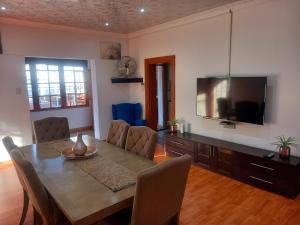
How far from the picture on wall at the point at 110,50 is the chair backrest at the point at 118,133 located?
2815 mm

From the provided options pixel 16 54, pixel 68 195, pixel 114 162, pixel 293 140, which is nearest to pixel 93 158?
pixel 114 162

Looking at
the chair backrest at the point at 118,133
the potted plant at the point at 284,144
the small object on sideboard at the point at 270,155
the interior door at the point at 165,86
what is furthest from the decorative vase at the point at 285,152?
the interior door at the point at 165,86

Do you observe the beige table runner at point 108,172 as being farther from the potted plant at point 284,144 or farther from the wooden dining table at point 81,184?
the potted plant at point 284,144

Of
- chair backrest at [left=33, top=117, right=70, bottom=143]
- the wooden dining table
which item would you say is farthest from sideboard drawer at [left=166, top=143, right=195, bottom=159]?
chair backrest at [left=33, top=117, right=70, bottom=143]

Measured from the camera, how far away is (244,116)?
331 cm

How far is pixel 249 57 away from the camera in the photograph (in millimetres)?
3334

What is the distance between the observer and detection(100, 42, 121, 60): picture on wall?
17.2 ft

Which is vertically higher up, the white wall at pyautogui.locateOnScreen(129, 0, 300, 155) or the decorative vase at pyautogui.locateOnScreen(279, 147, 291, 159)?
the white wall at pyautogui.locateOnScreen(129, 0, 300, 155)

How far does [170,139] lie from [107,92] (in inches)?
84.0

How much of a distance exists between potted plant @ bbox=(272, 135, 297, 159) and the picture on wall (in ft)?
13.0

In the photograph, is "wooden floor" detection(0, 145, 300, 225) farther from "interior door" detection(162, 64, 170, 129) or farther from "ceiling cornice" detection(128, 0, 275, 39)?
"interior door" detection(162, 64, 170, 129)

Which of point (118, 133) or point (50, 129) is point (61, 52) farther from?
point (118, 133)

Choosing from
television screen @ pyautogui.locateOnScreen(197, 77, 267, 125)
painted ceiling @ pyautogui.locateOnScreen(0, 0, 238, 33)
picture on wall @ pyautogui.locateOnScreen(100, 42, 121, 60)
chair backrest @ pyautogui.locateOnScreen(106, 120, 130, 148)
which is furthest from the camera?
picture on wall @ pyautogui.locateOnScreen(100, 42, 121, 60)

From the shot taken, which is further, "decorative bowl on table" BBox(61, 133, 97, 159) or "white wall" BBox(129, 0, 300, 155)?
"white wall" BBox(129, 0, 300, 155)
